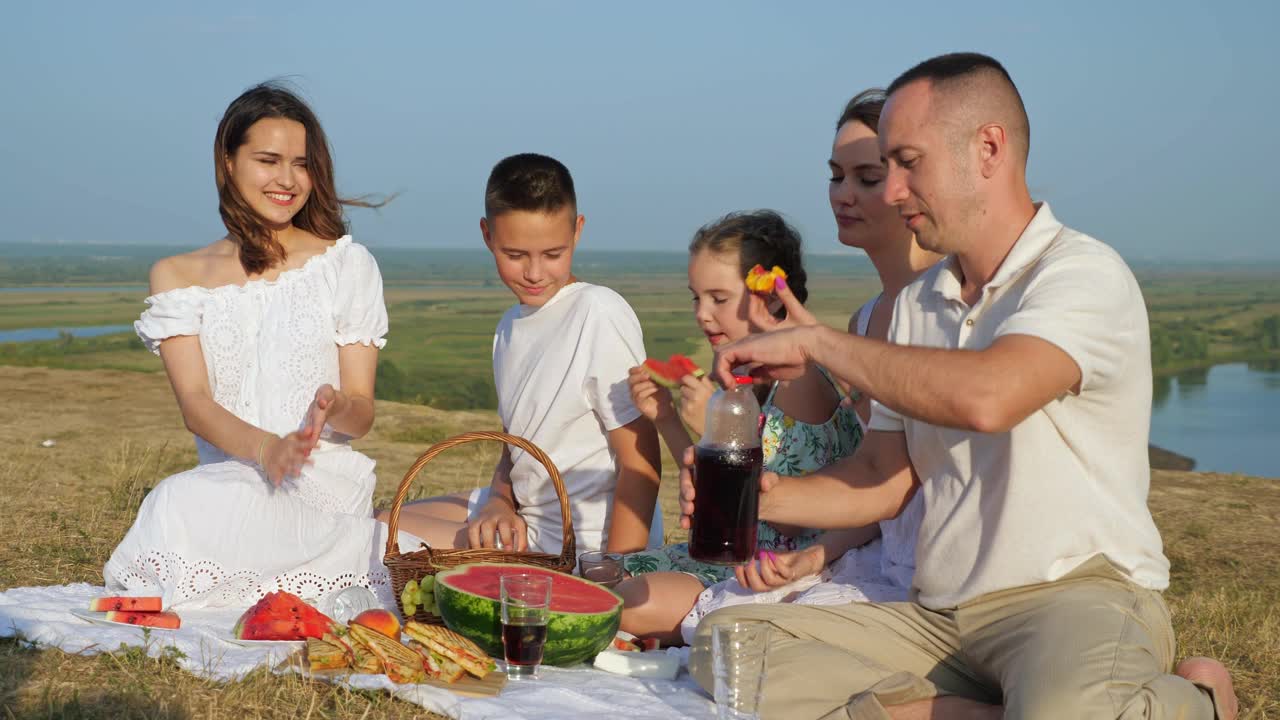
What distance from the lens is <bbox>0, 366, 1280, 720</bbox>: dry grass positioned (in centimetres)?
382

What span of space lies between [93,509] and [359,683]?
379cm

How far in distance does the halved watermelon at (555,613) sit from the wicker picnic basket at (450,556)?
9.7 inches

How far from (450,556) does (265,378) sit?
55.0 inches

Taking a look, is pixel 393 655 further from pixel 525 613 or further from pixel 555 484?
pixel 555 484

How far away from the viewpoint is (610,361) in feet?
17.7

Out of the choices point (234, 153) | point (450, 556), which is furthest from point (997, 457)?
point (234, 153)

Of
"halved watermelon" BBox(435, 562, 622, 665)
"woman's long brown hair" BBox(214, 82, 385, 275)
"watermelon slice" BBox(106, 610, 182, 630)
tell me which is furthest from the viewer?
"woman's long brown hair" BBox(214, 82, 385, 275)

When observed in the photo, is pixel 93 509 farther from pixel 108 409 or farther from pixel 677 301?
pixel 677 301

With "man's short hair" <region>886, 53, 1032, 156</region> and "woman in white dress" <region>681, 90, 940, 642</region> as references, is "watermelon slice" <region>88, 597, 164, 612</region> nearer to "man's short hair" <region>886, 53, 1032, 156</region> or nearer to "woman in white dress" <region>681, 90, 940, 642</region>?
"woman in white dress" <region>681, 90, 940, 642</region>

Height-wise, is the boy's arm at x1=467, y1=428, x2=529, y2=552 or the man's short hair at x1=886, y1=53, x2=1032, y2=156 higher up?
the man's short hair at x1=886, y1=53, x2=1032, y2=156

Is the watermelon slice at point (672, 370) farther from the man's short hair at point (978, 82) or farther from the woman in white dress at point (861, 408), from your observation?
the man's short hair at point (978, 82)

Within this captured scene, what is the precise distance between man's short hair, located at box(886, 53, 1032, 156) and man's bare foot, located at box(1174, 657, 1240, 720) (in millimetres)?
1699

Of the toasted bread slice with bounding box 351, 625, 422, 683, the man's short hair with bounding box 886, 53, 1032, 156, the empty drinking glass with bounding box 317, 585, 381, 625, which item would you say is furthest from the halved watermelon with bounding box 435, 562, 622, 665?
the man's short hair with bounding box 886, 53, 1032, 156

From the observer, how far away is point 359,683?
3910mm
